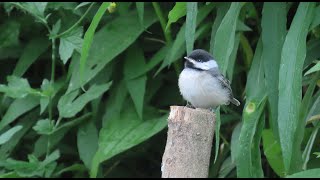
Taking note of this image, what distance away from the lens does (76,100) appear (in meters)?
4.16

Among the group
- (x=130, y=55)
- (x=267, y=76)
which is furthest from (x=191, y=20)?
(x=130, y=55)

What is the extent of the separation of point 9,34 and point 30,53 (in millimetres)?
186

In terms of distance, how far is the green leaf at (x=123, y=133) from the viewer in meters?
4.03

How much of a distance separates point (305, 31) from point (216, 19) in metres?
0.70

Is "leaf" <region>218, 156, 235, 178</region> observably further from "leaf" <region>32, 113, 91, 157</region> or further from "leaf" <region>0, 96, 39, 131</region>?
"leaf" <region>0, 96, 39, 131</region>

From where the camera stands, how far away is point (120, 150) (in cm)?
403

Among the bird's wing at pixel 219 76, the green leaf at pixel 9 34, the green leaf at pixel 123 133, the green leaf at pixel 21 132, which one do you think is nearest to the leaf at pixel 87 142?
the green leaf at pixel 123 133

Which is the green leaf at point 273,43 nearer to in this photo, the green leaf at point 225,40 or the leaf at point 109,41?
the green leaf at point 225,40

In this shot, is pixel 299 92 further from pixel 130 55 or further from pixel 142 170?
pixel 142 170

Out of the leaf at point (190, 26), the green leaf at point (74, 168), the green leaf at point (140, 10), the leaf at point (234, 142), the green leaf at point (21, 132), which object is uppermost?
the leaf at point (190, 26)

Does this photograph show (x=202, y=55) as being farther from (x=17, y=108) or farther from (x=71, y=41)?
(x=17, y=108)

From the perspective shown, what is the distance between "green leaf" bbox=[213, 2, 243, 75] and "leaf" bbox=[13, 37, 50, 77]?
5.10 feet

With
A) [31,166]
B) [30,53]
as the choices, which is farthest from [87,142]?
[30,53]

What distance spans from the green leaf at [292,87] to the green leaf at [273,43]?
0.16 m
